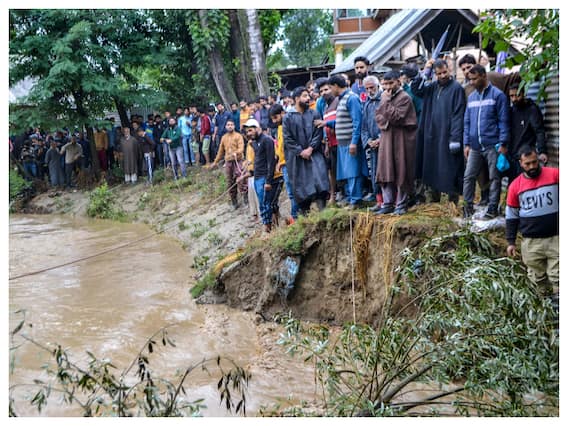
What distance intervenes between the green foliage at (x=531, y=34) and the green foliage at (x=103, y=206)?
37.0 ft

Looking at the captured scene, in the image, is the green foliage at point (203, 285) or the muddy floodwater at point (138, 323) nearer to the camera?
the muddy floodwater at point (138, 323)

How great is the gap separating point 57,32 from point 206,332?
1182cm

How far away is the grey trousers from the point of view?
20.2 feet

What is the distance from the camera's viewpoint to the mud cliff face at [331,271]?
21.8 ft

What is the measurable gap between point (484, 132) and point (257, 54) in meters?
10.8

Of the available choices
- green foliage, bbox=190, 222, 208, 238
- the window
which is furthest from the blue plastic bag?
the window

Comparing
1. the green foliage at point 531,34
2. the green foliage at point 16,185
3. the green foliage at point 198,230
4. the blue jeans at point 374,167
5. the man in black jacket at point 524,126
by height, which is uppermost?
the green foliage at point 531,34

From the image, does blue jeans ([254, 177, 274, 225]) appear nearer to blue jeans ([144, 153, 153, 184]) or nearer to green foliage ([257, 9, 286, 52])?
blue jeans ([144, 153, 153, 184])

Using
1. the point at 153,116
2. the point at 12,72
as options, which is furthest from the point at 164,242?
→ the point at 12,72

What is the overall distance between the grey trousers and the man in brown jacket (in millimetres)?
715

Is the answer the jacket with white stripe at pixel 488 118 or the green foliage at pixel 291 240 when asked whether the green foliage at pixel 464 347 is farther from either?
the green foliage at pixel 291 240

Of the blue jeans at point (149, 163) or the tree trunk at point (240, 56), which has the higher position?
the tree trunk at point (240, 56)

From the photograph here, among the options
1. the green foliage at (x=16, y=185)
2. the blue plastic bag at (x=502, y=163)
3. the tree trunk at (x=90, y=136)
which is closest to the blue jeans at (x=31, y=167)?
the green foliage at (x=16, y=185)

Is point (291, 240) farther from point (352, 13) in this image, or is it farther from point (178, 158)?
point (352, 13)
